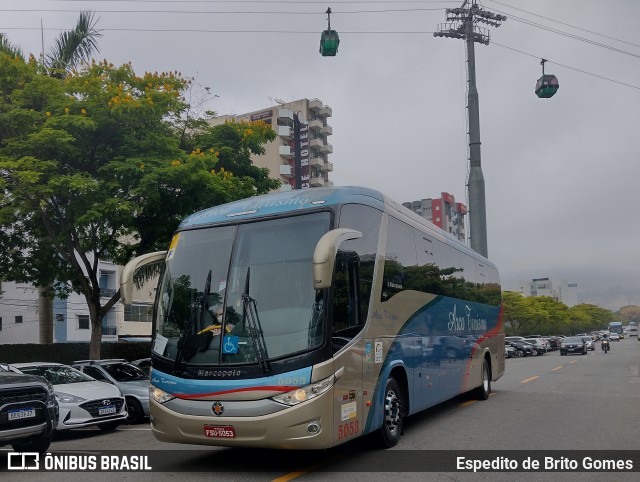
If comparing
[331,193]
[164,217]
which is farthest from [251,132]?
[331,193]

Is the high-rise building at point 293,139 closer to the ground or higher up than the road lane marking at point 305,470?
higher up

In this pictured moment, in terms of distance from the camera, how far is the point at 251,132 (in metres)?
20.2

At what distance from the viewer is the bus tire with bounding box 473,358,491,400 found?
15727 millimetres

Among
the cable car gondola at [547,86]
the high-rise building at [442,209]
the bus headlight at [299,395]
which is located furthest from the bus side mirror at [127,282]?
the high-rise building at [442,209]

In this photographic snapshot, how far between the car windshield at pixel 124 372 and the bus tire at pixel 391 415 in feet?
25.7

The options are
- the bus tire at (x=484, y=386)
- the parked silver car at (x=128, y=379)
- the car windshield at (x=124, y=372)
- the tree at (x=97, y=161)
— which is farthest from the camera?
the tree at (x=97, y=161)

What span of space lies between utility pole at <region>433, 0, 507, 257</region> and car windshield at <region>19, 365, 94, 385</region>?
1590 cm

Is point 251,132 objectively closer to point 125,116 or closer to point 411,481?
point 125,116

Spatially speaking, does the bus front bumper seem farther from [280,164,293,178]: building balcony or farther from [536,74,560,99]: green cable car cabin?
[280,164,293,178]: building balcony

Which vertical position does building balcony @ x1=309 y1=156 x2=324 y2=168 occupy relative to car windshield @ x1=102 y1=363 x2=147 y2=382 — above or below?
above

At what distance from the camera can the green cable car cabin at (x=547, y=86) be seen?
66.6 ft

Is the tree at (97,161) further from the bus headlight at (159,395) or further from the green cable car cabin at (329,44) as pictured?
the bus headlight at (159,395)

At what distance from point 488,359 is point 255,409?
10.3 meters

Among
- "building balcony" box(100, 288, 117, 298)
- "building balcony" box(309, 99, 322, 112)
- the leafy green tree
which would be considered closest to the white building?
"building balcony" box(100, 288, 117, 298)
